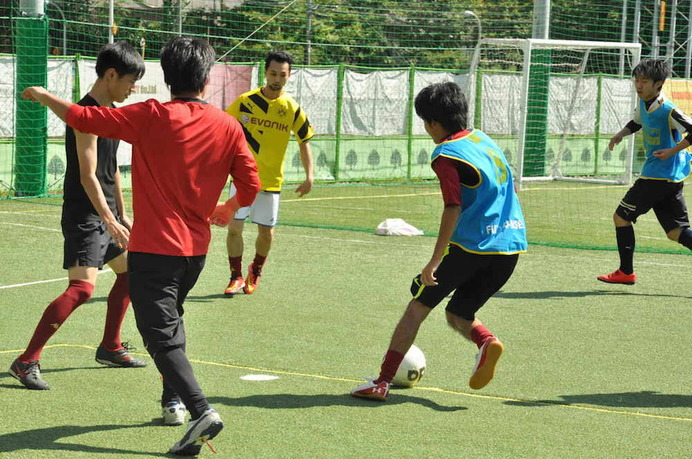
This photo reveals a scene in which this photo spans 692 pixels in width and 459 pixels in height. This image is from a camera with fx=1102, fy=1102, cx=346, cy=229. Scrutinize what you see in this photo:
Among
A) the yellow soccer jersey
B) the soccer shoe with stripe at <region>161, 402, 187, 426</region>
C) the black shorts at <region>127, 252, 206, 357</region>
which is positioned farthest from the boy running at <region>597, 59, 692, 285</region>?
the black shorts at <region>127, 252, 206, 357</region>

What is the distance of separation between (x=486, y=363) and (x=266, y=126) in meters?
4.60

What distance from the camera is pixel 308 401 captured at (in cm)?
609

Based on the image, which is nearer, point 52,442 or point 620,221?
point 52,442

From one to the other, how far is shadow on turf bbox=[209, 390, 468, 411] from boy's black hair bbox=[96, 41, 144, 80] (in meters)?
1.87

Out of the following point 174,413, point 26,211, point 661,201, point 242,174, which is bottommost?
point 26,211

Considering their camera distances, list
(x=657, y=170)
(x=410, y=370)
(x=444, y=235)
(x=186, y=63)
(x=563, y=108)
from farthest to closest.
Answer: (x=563, y=108) → (x=657, y=170) → (x=410, y=370) → (x=444, y=235) → (x=186, y=63)

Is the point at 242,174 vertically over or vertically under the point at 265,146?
over

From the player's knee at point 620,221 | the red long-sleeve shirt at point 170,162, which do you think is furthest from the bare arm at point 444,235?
the player's knee at point 620,221

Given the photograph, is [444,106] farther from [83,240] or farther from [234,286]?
[234,286]

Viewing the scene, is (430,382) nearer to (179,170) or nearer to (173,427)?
(173,427)

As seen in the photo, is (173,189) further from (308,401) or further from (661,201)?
(661,201)

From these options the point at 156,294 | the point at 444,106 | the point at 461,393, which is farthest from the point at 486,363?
the point at 156,294

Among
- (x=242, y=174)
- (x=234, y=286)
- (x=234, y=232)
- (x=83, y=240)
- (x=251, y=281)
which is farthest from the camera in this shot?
(x=234, y=232)

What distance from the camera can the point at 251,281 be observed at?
9875 mm
